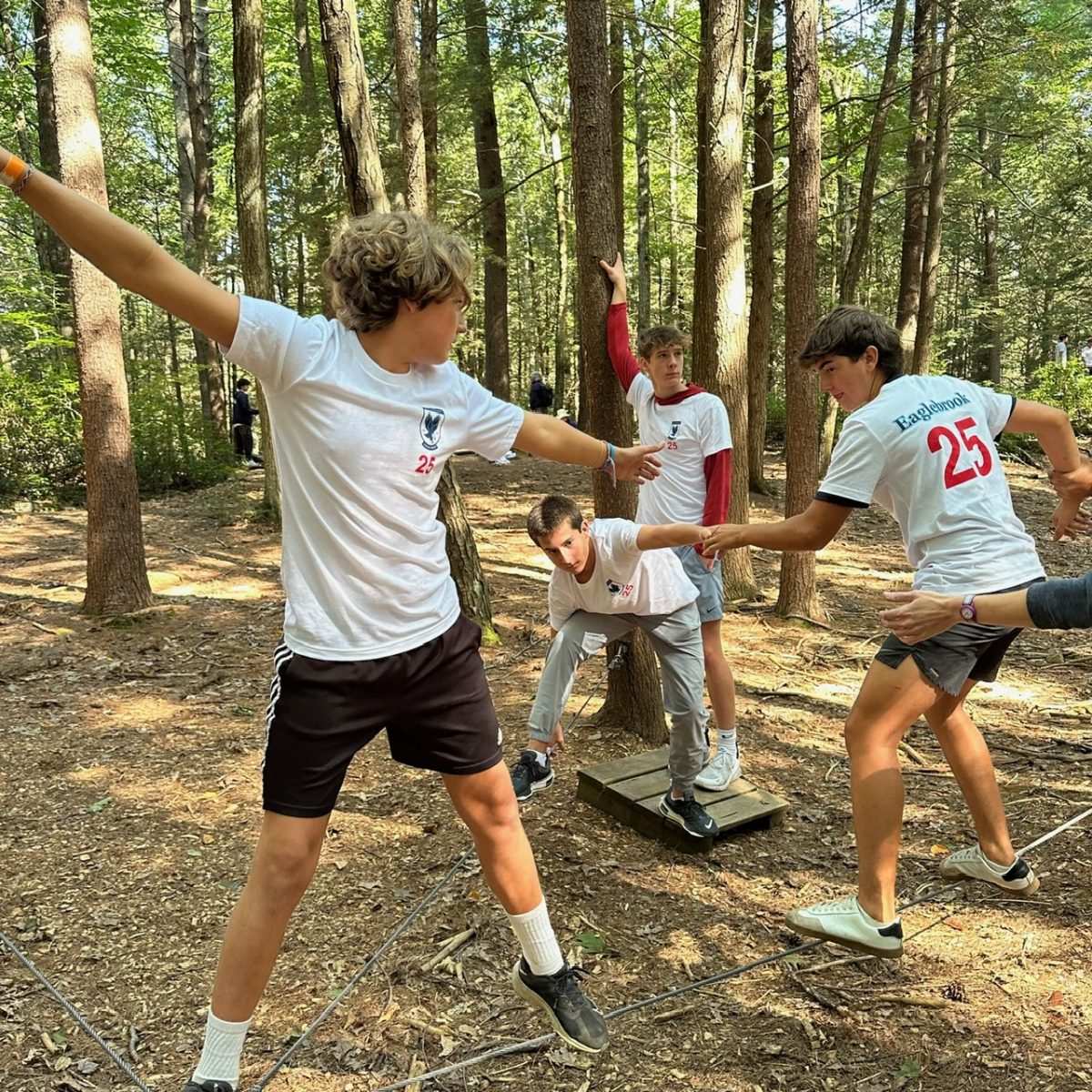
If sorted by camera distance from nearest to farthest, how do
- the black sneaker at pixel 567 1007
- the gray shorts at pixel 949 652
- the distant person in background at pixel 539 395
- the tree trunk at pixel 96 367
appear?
the black sneaker at pixel 567 1007 < the gray shorts at pixel 949 652 < the tree trunk at pixel 96 367 < the distant person in background at pixel 539 395

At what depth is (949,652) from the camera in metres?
2.96

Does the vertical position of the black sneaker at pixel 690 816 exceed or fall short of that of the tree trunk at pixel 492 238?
it falls short

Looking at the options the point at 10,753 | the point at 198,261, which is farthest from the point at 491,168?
the point at 10,753

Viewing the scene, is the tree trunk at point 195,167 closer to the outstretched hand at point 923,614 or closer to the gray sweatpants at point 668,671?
the gray sweatpants at point 668,671

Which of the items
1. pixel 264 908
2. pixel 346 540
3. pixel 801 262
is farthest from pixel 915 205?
pixel 264 908

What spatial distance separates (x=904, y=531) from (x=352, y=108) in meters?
5.01

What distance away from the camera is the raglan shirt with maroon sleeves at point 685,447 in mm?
4578

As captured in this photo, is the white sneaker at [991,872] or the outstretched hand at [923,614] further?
the white sneaker at [991,872]

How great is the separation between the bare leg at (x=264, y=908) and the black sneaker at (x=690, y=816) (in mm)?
2153

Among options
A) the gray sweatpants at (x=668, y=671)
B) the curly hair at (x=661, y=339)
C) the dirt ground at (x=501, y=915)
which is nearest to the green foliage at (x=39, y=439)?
the dirt ground at (x=501, y=915)

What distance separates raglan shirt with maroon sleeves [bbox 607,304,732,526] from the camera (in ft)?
15.0

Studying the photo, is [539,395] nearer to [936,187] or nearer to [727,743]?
[936,187]

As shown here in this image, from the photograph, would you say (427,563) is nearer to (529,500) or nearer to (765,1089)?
(765,1089)

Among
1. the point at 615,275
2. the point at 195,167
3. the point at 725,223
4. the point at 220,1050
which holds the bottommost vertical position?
the point at 220,1050
